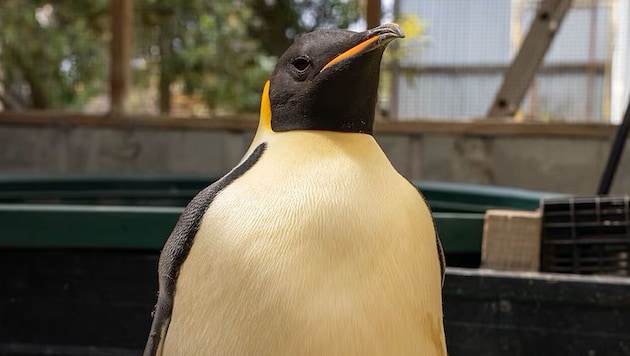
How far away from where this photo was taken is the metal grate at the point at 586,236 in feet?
4.35

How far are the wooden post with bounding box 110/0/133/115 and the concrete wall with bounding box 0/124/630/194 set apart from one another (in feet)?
0.43

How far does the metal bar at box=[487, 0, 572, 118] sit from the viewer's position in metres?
2.79

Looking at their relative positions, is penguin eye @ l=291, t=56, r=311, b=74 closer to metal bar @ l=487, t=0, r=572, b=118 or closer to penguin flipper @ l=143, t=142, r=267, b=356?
penguin flipper @ l=143, t=142, r=267, b=356

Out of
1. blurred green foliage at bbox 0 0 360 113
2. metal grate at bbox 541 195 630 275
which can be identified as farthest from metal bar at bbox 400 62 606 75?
metal grate at bbox 541 195 630 275

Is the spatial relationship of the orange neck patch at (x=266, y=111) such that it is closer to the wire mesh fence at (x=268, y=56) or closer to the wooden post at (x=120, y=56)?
the wire mesh fence at (x=268, y=56)

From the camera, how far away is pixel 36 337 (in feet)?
4.33

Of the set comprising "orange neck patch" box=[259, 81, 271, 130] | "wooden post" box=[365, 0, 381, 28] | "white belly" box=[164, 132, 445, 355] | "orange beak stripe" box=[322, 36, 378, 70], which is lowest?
"white belly" box=[164, 132, 445, 355]

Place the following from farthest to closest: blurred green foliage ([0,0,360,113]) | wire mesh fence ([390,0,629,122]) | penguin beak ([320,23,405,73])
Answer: blurred green foliage ([0,0,360,113])
wire mesh fence ([390,0,629,122])
penguin beak ([320,23,405,73])

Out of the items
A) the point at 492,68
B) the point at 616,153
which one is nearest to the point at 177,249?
the point at 616,153

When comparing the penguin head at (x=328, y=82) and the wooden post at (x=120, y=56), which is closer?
the penguin head at (x=328, y=82)

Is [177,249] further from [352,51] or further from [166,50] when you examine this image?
[166,50]

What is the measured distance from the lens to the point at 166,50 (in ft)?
11.8

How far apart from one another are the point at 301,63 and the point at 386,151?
215 cm

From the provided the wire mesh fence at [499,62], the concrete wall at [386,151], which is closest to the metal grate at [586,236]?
the concrete wall at [386,151]
